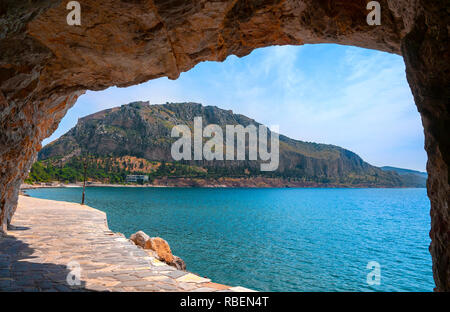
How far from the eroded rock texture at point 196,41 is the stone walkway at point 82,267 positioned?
2414 mm

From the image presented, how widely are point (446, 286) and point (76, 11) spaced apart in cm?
727

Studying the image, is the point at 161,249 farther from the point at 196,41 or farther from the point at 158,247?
the point at 196,41

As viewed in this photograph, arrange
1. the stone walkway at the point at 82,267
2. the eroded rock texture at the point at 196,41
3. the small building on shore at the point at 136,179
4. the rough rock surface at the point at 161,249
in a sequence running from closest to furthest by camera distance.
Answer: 1. the eroded rock texture at the point at 196,41
2. the stone walkway at the point at 82,267
3. the rough rock surface at the point at 161,249
4. the small building on shore at the point at 136,179

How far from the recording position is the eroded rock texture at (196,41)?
3.41m

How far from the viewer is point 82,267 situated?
21.3 ft

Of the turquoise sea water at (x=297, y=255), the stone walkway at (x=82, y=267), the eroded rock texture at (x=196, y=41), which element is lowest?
the turquoise sea water at (x=297, y=255)

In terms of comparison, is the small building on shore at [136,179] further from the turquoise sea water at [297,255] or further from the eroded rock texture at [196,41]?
the eroded rock texture at [196,41]

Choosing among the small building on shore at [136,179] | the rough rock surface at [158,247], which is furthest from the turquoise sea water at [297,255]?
the small building on shore at [136,179]

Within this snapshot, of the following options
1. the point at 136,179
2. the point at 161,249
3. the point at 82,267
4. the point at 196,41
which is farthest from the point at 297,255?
the point at 136,179

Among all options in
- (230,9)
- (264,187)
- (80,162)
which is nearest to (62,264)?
(230,9)

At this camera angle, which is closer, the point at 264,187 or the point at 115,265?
the point at 115,265

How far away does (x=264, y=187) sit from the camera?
616ft

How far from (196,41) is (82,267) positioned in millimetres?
6214
